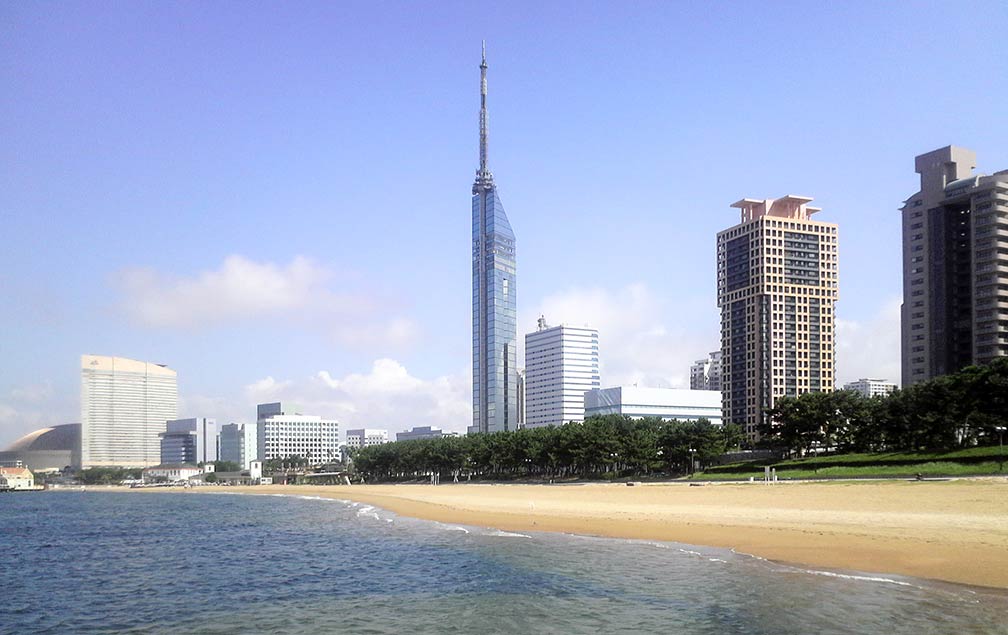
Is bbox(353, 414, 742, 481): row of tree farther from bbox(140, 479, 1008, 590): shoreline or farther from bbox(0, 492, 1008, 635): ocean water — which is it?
bbox(0, 492, 1008, 635): ocean water

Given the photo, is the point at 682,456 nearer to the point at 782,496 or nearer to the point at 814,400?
the point at 814,400

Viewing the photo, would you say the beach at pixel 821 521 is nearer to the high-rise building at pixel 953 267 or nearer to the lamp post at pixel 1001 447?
the lamp post at pixel 1001 447

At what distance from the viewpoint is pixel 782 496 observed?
203ft

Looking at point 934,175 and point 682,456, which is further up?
point 934,175

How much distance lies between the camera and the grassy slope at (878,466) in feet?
242

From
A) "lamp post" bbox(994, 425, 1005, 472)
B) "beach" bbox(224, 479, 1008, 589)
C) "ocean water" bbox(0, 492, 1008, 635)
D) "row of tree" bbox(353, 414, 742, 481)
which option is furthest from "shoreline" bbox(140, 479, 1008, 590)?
"row of tree" bbox(353, 414, 742, 481)

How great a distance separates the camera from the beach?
1231 inches

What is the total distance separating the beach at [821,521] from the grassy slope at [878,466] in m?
13.3

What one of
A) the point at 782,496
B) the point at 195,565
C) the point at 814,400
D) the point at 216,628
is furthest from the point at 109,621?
the point at 814,400

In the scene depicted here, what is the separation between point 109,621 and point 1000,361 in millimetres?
89359

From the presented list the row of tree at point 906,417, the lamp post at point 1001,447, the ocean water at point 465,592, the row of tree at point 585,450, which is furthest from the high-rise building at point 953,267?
the ocean water at point 465,592

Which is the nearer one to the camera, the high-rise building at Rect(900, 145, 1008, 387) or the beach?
Answer: the beach

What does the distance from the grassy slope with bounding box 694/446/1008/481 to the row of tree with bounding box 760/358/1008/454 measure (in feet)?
16.2

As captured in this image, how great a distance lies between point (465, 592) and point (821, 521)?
23.2 m
